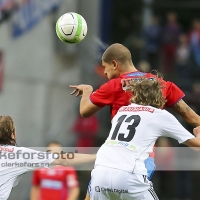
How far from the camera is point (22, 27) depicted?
17859mm

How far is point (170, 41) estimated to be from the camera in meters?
18.3

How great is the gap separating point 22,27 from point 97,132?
11.2 feet

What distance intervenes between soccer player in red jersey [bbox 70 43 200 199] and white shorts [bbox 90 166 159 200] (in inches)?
41.3

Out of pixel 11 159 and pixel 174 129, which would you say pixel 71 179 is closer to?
pixel 11 159

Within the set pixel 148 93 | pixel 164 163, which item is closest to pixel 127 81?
pixel 148 93

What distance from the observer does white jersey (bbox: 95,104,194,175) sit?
6.95 meters

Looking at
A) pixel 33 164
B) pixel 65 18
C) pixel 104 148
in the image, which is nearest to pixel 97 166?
pixel 104 148

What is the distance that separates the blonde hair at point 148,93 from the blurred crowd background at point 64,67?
31.4ft

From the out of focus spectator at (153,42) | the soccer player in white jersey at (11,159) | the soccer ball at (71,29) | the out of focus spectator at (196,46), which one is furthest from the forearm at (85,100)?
the out of focus spectator at (153,42)

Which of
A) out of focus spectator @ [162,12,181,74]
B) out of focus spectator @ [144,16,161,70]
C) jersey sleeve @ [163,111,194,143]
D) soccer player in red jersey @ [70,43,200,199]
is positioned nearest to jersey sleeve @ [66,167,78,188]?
soccer player in red jersey @ [70,43,200,199]

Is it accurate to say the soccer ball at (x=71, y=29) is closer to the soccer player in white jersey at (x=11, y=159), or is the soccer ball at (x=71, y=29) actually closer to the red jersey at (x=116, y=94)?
the red jersey at (x=116, y=94)

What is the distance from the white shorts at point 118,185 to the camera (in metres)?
6.91

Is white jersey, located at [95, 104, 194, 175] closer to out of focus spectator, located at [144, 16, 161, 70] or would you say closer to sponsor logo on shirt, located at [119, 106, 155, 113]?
sponsor logo on shirt, located at [119, 106, 155, 113]

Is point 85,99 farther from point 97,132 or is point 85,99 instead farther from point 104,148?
point 97,132
